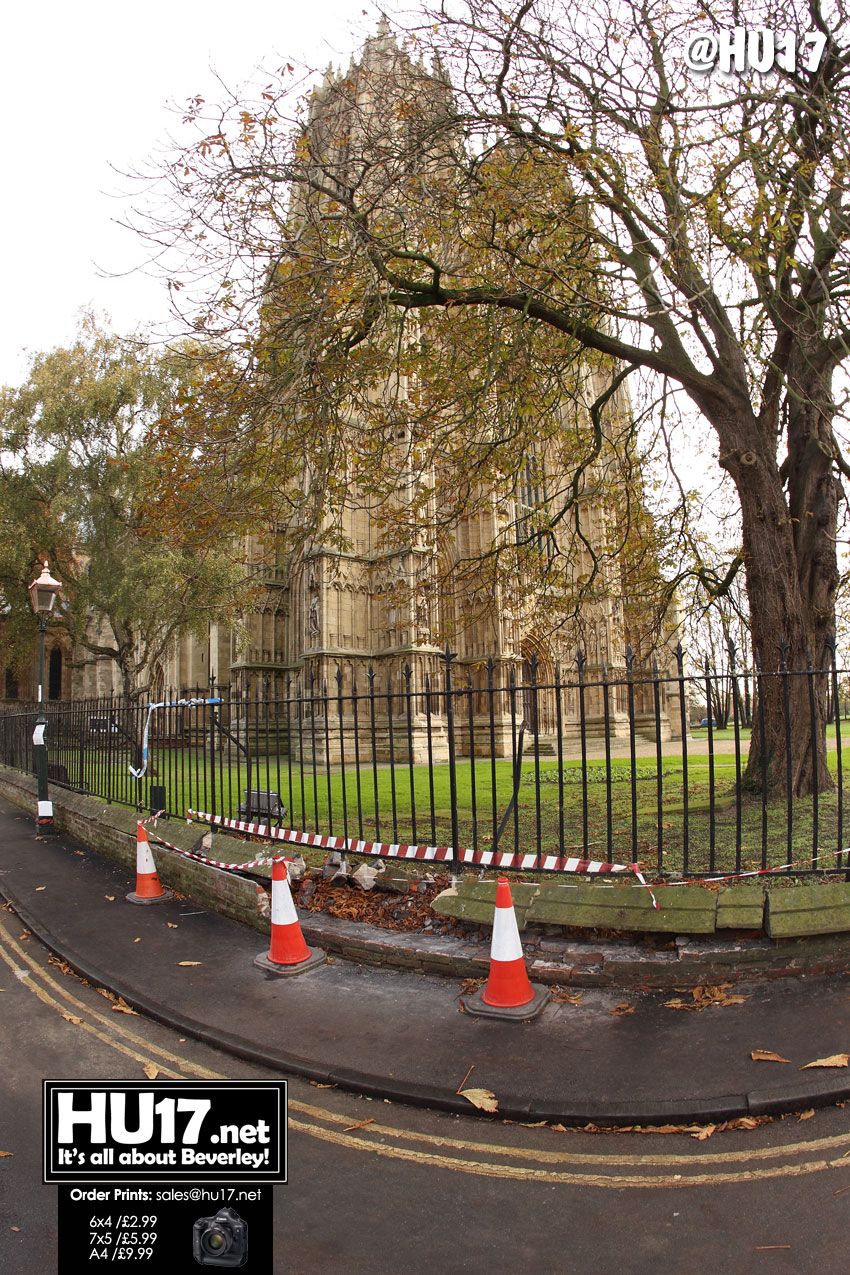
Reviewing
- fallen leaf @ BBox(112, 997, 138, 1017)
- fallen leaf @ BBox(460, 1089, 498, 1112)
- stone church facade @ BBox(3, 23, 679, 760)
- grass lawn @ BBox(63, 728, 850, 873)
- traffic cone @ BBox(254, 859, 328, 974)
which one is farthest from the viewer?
stone church facade @ BBox(3, 23, 679, 760)

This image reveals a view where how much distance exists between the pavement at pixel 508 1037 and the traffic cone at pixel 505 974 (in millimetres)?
94

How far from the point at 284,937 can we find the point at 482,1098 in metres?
2.24

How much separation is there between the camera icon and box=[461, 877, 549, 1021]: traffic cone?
2101 mm

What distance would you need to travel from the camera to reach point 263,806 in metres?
7.58

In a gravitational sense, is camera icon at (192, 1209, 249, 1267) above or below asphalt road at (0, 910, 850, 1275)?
above

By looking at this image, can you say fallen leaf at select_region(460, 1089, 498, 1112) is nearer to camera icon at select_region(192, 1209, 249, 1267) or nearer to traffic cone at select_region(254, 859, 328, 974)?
camera icon at select_region(192, 1209, 249, 1267)

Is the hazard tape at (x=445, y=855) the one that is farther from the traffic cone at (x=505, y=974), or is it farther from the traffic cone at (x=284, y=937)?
the traffic cone at (x=284, y=937)

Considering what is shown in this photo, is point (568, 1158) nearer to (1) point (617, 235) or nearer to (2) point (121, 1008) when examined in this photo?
(2) point (121, 1008)

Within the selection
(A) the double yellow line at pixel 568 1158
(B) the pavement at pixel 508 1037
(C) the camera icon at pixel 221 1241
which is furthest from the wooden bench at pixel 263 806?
(C) the camera icon at pixel 221 1241

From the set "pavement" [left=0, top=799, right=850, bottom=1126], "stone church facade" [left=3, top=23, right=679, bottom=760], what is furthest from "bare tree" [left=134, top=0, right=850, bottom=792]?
"stone church facade" [left=3, top=23, right=679, bottom=760]

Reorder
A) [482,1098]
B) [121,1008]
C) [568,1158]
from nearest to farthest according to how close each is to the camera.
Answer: [568,1158], [482,1098], [121,1008]

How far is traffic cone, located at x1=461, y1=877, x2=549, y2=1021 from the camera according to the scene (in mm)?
4316

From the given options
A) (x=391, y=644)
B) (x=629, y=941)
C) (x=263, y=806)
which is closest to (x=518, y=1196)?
(x=629, y=941)

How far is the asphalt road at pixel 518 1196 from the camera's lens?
8.14ft
